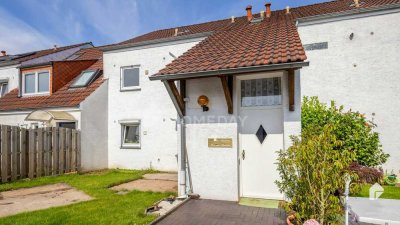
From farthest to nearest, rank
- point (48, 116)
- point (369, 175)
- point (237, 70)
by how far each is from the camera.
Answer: point (48, 116) < point (369, 175) < point (237, 70)

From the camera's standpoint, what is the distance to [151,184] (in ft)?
33.8

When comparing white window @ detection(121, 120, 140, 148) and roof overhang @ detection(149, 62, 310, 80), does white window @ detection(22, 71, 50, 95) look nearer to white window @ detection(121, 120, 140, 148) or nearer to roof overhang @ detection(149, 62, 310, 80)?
white window @ detection(121, 120, 140, 148)

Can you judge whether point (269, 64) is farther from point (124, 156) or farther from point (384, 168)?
point (124, 156)

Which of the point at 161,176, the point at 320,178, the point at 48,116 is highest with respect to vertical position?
the point at 48,116

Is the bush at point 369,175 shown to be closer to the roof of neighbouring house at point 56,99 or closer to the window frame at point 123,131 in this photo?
the window frame at point 123,131

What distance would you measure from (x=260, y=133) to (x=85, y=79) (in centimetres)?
1228

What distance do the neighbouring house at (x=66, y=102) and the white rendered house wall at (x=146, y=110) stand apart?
66 cm

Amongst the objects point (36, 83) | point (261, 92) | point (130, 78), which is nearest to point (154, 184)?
point (261, 92)

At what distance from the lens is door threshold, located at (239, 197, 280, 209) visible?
6952mm

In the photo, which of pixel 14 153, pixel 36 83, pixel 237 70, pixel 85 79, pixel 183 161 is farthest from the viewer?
pixel 36 83

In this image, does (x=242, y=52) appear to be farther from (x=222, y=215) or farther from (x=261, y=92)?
(x=222, y=215)

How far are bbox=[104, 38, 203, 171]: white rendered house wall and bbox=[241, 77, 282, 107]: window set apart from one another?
19.5ft

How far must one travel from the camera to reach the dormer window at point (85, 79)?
50.1ft

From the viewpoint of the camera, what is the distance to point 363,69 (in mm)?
11031
